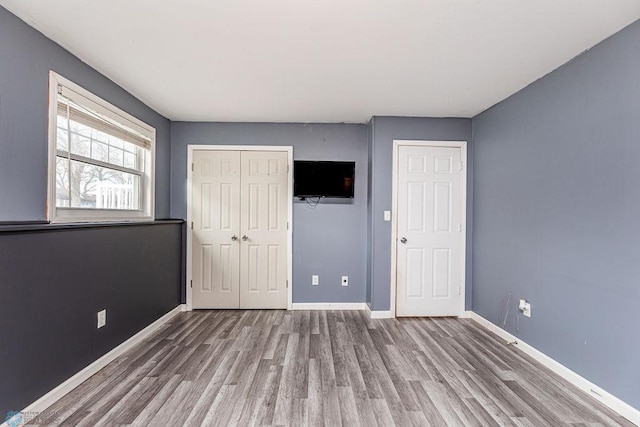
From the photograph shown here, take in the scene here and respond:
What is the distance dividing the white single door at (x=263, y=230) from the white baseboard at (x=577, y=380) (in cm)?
247

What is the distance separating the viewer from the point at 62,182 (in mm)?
2100

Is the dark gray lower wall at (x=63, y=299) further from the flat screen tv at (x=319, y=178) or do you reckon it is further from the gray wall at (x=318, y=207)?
the flat screen tv at (x=319, y=178)

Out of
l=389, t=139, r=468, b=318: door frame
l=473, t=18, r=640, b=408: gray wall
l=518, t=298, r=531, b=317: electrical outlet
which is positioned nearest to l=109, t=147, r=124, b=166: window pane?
l=389, t=139, r=468, b=318: door frame

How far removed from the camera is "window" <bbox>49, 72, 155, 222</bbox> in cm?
204

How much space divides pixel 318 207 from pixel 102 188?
2231mm

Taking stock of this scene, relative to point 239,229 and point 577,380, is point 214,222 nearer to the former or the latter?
point 239,229

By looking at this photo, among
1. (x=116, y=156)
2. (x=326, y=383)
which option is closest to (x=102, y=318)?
(x=116, y=156)

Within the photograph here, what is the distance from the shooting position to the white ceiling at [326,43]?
1641 millimetres

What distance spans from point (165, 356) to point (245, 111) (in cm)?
256

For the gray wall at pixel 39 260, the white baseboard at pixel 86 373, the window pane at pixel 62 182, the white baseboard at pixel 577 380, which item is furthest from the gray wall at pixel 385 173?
the window pane at pixel 62 182

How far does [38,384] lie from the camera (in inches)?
69.2

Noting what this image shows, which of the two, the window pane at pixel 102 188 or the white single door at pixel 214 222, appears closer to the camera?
the window pane at pixel 102 188

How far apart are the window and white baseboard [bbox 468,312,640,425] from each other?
3.86 meters

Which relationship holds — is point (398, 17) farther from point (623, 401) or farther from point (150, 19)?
point (623, 401)
